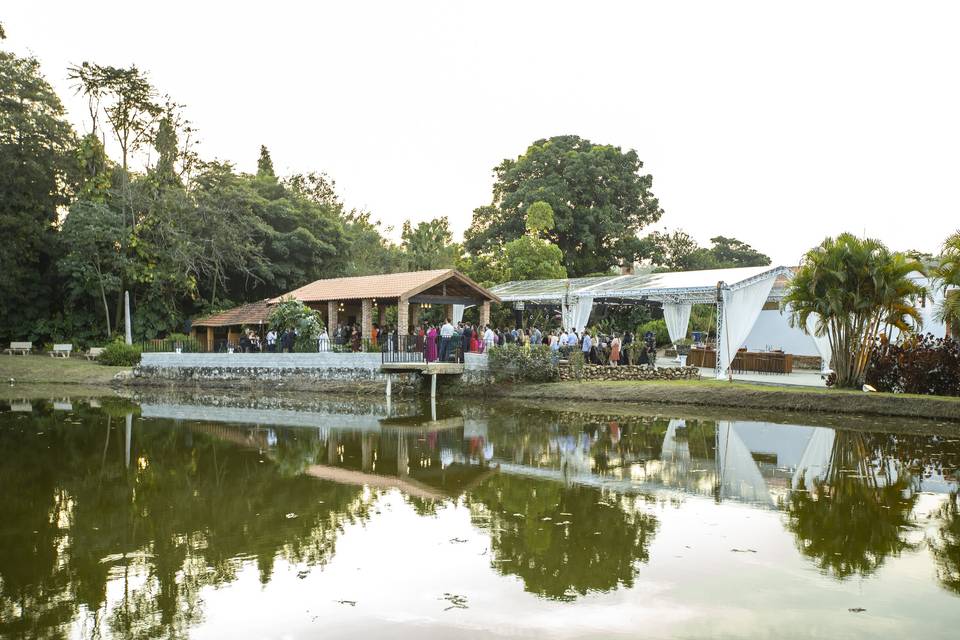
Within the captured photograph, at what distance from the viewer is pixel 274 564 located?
20.5 feet

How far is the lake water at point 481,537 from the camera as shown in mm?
5184

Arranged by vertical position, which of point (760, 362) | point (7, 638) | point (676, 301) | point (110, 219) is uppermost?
point (110, 219)

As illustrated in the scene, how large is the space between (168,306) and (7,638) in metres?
31.3

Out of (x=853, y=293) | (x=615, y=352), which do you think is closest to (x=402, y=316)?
(x=615, y=352)

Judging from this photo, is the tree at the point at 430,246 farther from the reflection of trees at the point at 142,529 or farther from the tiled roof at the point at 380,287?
the reflection of trees at the point at 142,529

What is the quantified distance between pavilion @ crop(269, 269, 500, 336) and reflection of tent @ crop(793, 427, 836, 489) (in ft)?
42.4

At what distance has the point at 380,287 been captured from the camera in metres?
25.0

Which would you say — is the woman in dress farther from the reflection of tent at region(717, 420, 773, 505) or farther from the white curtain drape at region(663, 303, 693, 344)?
the reflection of tent at region(717, 420, 773, 505)

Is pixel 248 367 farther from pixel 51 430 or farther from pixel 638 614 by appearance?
pixel 638 614

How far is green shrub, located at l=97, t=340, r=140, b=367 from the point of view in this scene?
29.6m

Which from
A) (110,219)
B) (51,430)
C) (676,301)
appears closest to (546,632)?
(51,430)

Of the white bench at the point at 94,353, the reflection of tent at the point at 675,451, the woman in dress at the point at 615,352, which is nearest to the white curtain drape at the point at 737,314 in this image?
the woman in dress at the point at 615,352

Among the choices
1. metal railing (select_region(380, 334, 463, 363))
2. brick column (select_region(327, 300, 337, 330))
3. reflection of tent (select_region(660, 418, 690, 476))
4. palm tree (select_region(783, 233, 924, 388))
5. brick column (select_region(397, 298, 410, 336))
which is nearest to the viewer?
reflection of tent (select_region(660, 418, 690, 476))

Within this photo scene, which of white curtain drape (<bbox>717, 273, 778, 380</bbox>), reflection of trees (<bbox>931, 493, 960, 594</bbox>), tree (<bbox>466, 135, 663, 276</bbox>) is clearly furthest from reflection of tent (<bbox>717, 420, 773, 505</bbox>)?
tree (<bbox>466, 135, 663, 276</bbox>)
